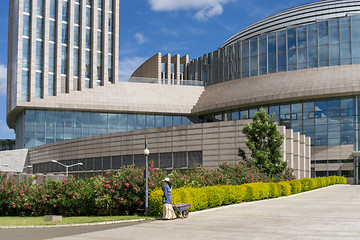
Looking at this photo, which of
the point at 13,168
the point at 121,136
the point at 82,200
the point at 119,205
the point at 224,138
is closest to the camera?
the point at 119,205

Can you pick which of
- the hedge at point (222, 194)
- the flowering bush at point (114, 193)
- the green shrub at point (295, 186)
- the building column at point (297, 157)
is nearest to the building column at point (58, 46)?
the building column at point (297, 157)

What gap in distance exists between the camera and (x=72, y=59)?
67.7m

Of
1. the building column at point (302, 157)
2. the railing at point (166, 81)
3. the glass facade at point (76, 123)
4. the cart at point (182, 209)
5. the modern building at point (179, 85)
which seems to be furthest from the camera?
the railing at point (166, 81)

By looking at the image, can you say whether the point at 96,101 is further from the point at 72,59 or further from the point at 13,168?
the point at 13,168

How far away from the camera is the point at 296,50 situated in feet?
199

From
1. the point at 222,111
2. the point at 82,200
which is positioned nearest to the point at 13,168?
the point at 222,111

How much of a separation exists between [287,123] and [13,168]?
39.4m

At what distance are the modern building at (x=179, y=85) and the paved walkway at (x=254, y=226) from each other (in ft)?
99.5

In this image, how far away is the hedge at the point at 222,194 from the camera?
20234 millimetres

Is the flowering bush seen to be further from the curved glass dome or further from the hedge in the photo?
the curved glass dome

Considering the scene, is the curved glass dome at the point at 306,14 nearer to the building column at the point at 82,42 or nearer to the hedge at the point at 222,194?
the building column at the point at 82,42

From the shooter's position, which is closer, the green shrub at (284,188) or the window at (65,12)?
the green shrub at (284,188)

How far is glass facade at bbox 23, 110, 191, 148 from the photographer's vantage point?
6569 centimetres

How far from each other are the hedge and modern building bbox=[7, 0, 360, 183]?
21.8 metres
